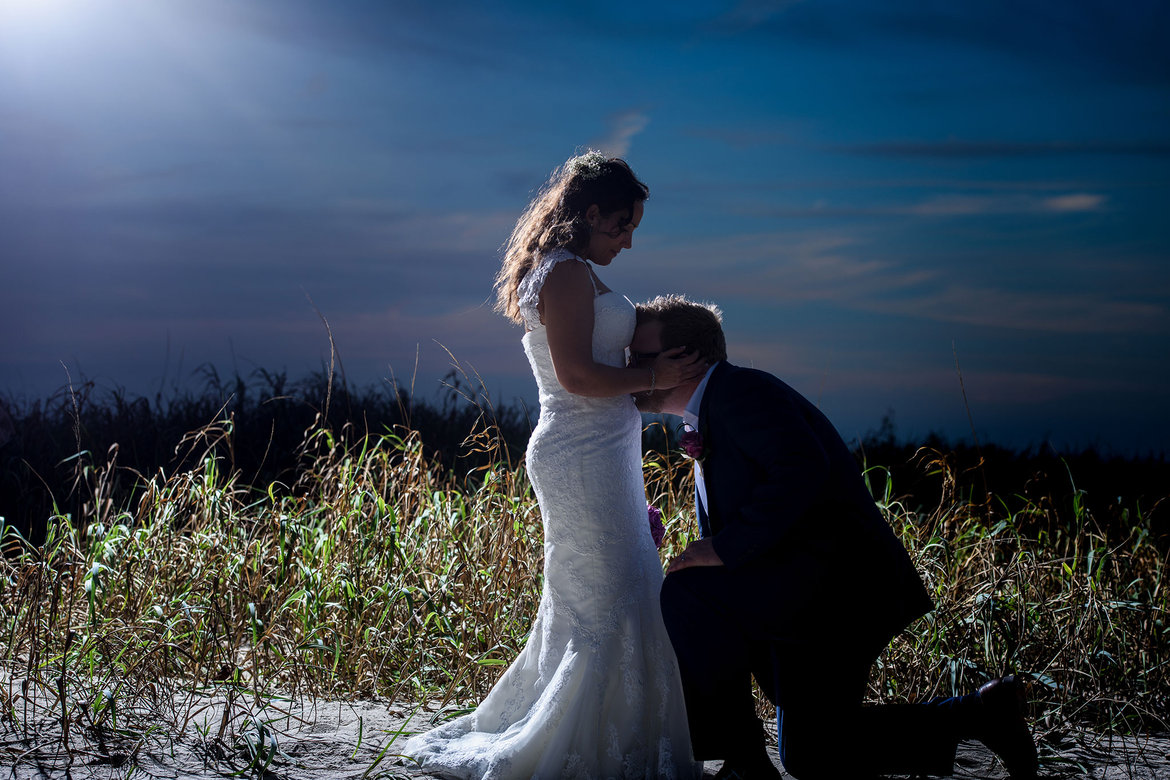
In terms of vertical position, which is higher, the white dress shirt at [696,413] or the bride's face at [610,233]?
the bride's face at [610,233]

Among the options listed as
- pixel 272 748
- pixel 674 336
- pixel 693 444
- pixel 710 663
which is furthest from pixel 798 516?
pixel 272 748

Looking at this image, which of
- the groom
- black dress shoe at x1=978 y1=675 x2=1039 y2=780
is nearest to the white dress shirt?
the groom

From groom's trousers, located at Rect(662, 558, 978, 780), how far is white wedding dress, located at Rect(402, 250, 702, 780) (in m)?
0.36

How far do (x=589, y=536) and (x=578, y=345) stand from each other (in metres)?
0.66

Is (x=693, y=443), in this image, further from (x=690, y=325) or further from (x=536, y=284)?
(x=536, y=284)

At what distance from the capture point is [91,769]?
11.5ft

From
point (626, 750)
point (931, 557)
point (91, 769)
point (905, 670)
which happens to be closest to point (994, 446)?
point (931, 557)

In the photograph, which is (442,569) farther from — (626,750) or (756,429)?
(756,429)

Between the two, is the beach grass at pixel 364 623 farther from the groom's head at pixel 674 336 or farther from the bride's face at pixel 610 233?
the bride's face at pixel 610 233

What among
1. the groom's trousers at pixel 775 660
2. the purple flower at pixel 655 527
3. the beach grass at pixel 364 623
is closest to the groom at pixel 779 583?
the groom's trousers at pixel 775 660

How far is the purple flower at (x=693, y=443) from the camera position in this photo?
2.89 metres

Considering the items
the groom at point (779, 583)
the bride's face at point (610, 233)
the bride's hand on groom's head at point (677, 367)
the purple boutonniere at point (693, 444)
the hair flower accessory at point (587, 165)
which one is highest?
the hair flower accessory at point (587, 165)

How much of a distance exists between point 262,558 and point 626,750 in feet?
8.56

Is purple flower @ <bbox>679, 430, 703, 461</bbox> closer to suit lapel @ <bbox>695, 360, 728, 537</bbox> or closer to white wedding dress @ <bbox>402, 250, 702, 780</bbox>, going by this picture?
suit lapel @ <bbox>695, 360, 728, 537</bbox>
